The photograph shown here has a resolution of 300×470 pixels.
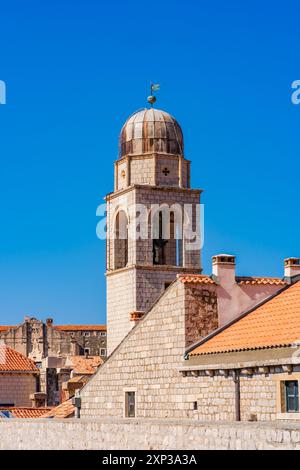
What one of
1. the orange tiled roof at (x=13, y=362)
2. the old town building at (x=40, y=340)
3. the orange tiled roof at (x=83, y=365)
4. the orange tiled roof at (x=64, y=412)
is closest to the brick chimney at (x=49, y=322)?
the old town building at (x=40, y=340)

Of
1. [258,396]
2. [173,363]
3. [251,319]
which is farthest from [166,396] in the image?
[258,396]

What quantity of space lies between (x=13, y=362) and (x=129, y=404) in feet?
79.4

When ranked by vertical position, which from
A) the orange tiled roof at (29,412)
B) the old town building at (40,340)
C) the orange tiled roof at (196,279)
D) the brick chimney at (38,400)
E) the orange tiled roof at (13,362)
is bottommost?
the orange tiled roof at (29,412)

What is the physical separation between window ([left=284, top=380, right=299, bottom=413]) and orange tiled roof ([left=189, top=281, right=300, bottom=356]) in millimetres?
747

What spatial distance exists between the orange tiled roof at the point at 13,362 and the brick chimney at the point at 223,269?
1019 inches

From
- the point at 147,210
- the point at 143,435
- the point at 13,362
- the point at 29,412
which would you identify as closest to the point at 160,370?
the point at 143,435

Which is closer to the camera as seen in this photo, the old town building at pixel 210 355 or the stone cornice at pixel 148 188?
the old town building at pixel 210 355

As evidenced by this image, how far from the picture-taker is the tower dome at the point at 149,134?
43.2 m

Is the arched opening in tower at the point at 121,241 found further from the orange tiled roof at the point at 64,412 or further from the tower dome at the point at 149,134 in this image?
the orange tiled roof at the point at 64,412

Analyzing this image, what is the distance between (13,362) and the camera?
50.7 meters

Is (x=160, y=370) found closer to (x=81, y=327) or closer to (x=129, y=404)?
(x=129, y=404)

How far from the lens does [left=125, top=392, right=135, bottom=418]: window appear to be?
27.2m

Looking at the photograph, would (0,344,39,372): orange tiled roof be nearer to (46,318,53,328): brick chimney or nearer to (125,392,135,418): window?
(125,392,135,418): window

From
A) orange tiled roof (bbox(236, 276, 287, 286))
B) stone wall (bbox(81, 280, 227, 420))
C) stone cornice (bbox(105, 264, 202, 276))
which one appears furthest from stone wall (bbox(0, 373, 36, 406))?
orange tiled roof (bbox(236, 276, 287, 286))
